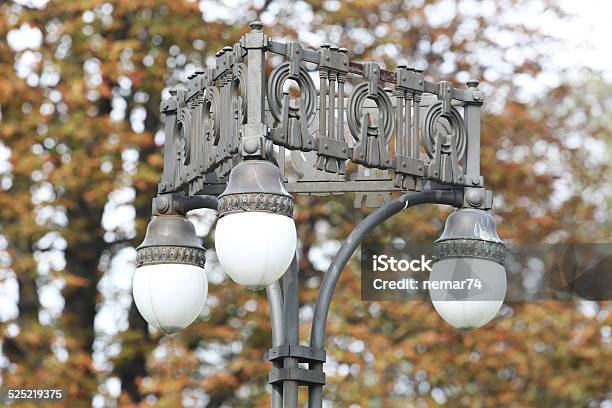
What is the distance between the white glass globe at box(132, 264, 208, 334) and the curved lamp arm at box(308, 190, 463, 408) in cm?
61

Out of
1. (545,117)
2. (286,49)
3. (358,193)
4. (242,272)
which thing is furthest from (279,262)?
(545,117)

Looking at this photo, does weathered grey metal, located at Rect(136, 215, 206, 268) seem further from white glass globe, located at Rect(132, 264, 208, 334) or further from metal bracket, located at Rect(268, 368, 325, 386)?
metal bracket, located at Rect(268, 368, 325, 386)

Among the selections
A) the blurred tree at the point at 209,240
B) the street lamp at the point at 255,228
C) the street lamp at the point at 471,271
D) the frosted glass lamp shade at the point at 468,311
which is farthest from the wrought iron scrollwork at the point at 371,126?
the blurred tree at the point at 209,240

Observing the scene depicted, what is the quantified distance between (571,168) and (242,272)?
10.2 m

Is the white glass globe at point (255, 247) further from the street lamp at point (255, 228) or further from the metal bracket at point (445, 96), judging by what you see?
the metal bracket at point (445, 96)

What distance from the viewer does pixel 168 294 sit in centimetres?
631

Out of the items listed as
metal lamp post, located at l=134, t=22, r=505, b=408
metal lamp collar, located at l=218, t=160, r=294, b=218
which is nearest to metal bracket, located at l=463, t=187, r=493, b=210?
metal lamp post, located at l=134, t=22, r=505, b=408

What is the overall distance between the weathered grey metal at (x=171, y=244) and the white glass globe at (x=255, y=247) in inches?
40.2

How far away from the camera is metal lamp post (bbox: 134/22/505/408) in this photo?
543 centimetres

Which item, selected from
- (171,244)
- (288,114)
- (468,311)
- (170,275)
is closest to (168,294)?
(170,275)

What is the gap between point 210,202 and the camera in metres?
6.45

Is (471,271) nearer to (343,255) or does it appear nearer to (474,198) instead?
(474,198)

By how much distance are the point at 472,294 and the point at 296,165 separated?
117 cm

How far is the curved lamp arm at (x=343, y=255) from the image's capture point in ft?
19.8
